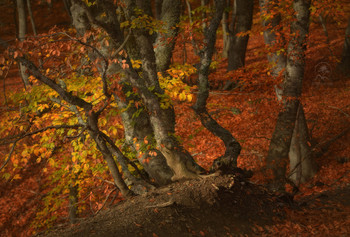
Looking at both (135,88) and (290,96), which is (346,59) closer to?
(290,96)

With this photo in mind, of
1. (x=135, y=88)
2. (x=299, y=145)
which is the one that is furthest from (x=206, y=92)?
(x=299, y=145)

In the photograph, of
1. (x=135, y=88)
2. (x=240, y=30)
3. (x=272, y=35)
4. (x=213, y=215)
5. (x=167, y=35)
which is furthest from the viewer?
(x=240, y=30)

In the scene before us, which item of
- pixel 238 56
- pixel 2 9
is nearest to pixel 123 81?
pixel 238 56

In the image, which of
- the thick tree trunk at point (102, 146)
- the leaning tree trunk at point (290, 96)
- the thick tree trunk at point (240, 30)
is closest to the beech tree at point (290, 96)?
the leaning tree trunk at point (290, 96)

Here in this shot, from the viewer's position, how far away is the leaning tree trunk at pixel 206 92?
507cm

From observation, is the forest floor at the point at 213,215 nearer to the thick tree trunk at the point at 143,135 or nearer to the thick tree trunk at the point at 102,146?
the thick tree trunk at the point at 102,146

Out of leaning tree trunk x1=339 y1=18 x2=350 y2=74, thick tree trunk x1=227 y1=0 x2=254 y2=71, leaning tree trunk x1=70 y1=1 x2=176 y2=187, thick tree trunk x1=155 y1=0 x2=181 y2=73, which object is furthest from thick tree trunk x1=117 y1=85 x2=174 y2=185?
leaning tree trunk x1=339 y1=18 x2=350 y2=74

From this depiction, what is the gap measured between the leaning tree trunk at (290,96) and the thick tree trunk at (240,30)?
8.03 metres

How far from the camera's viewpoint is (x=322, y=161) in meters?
9.26

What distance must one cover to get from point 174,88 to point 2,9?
32.1 metres

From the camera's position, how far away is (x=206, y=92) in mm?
5637

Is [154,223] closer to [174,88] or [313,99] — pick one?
[174,88]

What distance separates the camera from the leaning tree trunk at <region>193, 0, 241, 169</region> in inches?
200

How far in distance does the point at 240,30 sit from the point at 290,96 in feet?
29.5
